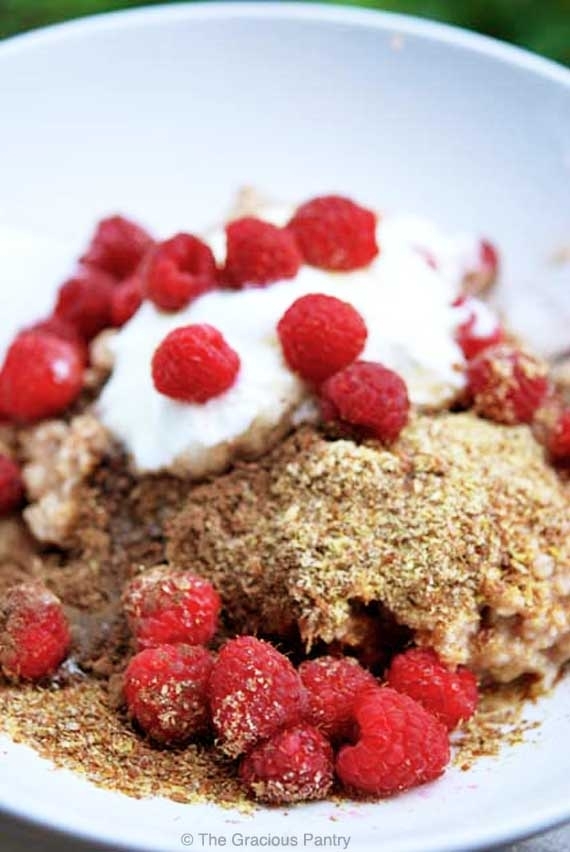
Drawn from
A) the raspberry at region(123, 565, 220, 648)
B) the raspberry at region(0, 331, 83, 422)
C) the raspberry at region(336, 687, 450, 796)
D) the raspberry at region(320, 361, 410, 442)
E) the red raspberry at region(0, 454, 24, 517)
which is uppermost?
the raspberry at region(320, 361, 410, 442)

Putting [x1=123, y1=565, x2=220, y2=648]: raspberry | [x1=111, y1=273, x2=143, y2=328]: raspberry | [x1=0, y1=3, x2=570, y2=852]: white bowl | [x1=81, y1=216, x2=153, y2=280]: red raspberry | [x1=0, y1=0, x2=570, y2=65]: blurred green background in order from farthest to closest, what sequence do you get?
[x1=0, y1=0, x2=570, y2=65]: blurred green background < [x1=0, y1=3, x2=570, y2=852]: white bowl < [x1=81, y1=216, x2=153, y2=280]: red raspberry < [x1=111, y1=273, x2=143, y2=328]: raspberry < [x1=123, y1=565, x2=220, y2=648]: raspberry

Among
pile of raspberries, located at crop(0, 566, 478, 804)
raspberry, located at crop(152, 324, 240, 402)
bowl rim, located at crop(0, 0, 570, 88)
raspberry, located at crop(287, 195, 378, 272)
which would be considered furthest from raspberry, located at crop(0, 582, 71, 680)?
bowl rim, located at crop(0, 0, 570, 88)

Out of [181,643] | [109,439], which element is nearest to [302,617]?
[181,643]

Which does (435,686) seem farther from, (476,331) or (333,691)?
(476,331)

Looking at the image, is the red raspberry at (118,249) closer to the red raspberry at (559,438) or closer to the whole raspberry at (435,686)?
the red raspberry at (559,438)

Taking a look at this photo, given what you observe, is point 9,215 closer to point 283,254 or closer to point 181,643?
point 283,254

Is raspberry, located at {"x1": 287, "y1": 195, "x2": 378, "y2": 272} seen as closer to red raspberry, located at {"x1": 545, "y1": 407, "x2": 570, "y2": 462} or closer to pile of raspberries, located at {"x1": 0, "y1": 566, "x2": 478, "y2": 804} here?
red raspberry, located at {"x1": 545, "y1": 407, "x2": 570, "y2": 462}

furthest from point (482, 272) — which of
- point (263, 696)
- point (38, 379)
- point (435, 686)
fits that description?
point (263, 696)
